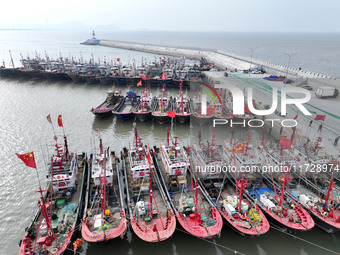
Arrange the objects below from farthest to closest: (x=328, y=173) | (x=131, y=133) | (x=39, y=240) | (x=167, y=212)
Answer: (x=131, y=133) < (x=328, y=173) < (x=167, y=212) < (x=39, y=240)

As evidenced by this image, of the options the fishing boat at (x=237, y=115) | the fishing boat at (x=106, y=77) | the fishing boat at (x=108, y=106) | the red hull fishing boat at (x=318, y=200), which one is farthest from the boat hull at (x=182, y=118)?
the fishing boat at (x=106, y=77)

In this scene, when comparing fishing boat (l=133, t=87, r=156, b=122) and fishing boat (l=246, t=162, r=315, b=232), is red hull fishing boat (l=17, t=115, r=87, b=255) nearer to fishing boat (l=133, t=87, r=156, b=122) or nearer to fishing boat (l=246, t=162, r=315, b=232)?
fishing boat (l=246, t=162, r=315, b=232)

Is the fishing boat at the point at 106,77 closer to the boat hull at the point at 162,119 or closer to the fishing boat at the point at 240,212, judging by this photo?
the boat hull at the point at 162,119

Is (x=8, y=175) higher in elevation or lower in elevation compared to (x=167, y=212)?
lower

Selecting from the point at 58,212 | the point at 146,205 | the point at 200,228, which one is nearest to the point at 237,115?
the point at 146,205

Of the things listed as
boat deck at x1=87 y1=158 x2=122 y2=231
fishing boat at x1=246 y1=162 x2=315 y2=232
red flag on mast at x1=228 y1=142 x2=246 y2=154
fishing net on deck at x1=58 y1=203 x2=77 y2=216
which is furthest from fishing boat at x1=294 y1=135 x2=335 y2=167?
fishing net on deck at x1=58 y1=203 x2=77 y2=216

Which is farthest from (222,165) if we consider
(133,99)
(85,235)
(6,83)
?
(6,83)

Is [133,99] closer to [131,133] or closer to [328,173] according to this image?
[131,133]
